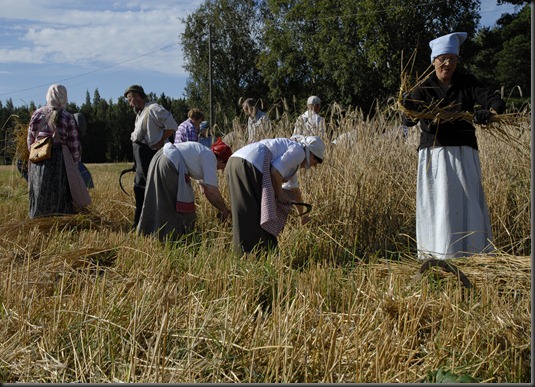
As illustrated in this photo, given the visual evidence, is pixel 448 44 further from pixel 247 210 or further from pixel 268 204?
pixel 247 210

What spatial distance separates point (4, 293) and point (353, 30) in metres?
26.8

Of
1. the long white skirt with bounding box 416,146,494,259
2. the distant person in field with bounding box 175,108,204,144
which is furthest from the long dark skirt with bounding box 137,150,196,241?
the long white skirt with bounding box 416,146,494,259

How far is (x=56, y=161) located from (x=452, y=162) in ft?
10.9

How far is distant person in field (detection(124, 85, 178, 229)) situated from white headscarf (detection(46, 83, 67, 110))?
63cm

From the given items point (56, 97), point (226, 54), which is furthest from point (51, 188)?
point (226, 54)

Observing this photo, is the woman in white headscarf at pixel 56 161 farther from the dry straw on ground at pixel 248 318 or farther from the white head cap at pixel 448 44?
the white head cap at pixel 448 44

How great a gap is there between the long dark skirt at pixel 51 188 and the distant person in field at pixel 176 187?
1.10 meters

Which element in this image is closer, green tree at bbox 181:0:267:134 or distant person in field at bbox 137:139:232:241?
distant person in field at bbox 137:139:232:241

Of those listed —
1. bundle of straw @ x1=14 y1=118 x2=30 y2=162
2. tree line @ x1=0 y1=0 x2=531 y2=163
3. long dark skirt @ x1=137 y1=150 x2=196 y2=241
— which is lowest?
long dark skirt @ x1=137 y1=150 x2=196 y2=241

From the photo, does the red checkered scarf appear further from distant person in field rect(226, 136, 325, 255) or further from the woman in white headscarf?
the woman in white headscarf

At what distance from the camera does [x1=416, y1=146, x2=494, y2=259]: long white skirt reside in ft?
12.8

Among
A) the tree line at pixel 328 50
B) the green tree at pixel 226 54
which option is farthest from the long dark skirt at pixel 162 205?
the green tree at pixel 226 54

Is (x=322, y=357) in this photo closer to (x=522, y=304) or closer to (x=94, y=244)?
(x=522, y=304)

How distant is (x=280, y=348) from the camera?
7.52ft
